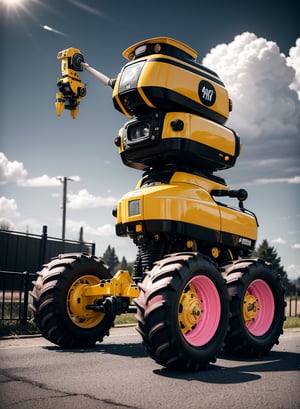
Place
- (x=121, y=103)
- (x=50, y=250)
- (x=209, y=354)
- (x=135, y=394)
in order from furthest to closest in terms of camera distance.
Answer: (x=50, y=250)
(x=121, y=103)
(x=209, y=354)
(x=135, y=394)

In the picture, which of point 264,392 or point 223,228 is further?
point 223,228

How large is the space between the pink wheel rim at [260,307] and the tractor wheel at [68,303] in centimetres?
200

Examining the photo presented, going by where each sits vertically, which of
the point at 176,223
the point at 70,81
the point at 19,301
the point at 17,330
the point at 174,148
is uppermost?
the point at 70,81

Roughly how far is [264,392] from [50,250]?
15.1m

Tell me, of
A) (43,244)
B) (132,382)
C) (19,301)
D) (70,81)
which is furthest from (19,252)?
(132,382)

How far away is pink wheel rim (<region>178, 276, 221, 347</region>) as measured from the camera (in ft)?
17.3

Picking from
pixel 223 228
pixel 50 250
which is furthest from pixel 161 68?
pixel 50 250

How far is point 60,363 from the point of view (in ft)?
18.0

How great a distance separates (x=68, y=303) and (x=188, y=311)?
2.03m

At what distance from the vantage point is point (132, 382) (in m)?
4.49

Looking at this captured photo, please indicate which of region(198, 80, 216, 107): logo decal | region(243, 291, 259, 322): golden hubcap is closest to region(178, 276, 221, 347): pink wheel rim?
region(243, 291, 259, 322): golden hubcap

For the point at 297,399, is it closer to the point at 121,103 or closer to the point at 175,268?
the point at 175,268

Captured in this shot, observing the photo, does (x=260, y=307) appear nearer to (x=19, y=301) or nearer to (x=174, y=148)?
(x=174, y=148)

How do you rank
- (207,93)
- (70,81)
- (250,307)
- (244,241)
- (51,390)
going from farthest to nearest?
(70,81) → (244,241) → (207,93) → (250,307) → (51,390)
